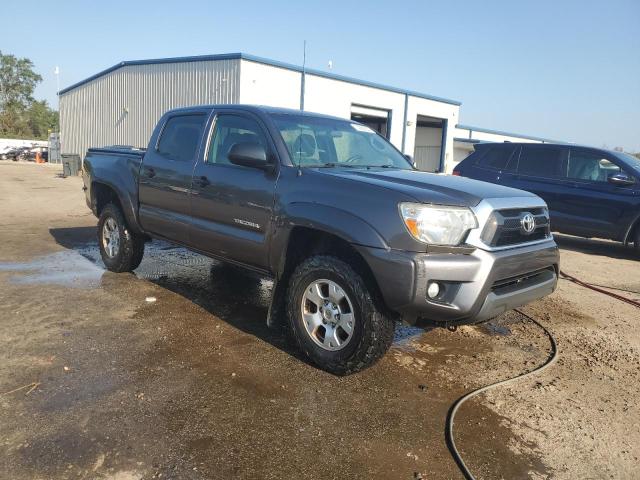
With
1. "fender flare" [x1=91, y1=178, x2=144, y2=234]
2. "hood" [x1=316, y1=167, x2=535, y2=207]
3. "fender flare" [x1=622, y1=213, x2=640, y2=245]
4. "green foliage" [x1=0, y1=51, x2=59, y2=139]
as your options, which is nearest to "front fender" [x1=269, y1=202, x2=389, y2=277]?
"hood" [x1=316, y1=167, x2=535, y2=207]

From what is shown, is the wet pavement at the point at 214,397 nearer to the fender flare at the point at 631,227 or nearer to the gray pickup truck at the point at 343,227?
the gray pickup truck at the point at 343,227

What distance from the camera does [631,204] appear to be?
324 inches

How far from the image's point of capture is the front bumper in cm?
305

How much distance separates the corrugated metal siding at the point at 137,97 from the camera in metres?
16.9

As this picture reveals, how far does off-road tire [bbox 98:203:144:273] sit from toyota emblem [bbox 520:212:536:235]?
4304 mm

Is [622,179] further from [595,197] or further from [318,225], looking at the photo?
[318,225]

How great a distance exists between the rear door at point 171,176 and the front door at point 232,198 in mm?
172

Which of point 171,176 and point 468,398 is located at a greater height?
point 171,176

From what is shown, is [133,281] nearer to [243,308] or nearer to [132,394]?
[243,308]

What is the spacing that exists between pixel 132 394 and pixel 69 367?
2.20ft

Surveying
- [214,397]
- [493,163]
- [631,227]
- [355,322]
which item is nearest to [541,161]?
[493,163]

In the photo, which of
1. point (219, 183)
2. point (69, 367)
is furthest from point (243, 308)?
point (69, 367)

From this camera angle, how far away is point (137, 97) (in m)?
20.8

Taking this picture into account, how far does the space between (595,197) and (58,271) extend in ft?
27.6
